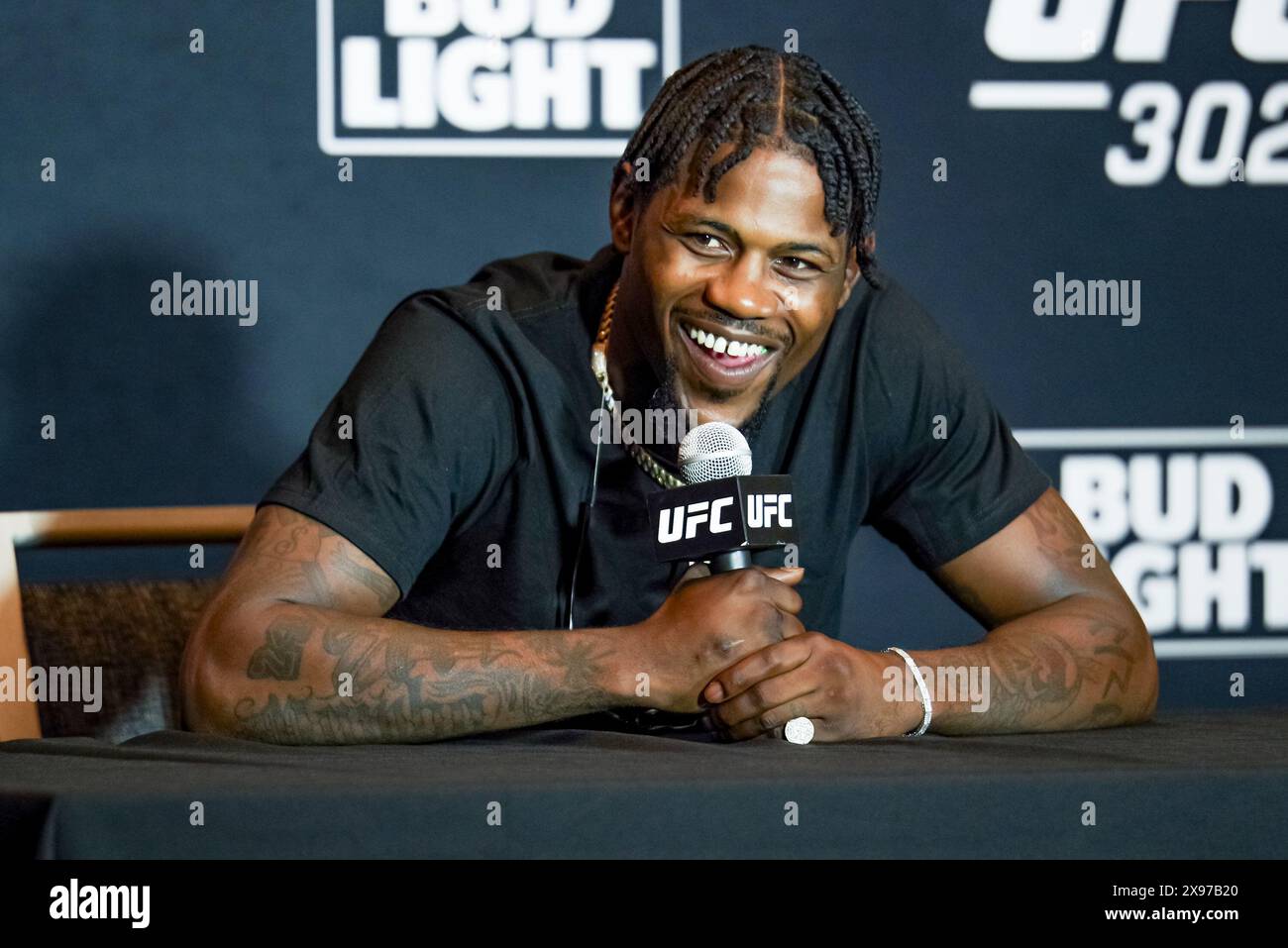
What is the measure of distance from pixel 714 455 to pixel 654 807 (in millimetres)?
548

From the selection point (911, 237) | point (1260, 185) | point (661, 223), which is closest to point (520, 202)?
point (911, 237)

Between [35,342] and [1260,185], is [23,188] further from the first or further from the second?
[1260,185]

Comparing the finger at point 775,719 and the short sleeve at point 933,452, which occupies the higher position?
the short sleeve at point 933,452

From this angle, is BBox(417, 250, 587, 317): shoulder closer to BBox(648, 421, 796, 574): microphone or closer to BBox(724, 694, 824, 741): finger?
BBox(648, 421, 796, 574): microphone

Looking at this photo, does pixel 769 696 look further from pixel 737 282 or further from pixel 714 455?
pixel 737 282

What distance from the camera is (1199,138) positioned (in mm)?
3021

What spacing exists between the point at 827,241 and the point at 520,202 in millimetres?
1266

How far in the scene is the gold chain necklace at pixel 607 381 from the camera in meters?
1.82

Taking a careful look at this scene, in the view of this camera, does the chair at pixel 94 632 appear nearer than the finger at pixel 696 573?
No

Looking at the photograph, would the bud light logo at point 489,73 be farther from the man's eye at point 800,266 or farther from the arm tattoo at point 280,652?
the arm tattoo at point 280,652

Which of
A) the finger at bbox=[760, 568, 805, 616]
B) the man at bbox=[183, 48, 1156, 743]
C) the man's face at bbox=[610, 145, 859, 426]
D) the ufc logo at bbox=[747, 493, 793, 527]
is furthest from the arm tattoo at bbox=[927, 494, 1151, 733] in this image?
the man's face at bbox=[610, 145, 859, 426]

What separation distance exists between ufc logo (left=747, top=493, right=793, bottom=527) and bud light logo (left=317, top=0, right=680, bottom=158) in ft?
5.32

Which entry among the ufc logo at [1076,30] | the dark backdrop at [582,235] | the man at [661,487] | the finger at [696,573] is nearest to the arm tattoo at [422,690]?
the man at [661,487]
